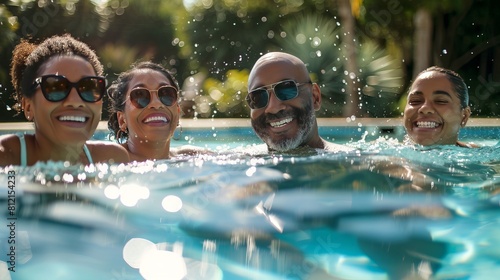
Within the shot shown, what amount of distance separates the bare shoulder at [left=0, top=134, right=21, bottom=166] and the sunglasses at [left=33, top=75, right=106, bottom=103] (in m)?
0.31

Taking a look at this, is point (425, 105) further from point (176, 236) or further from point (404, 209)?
point (176, 236)

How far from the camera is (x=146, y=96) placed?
435 cm

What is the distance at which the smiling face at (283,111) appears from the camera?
15.4 ft

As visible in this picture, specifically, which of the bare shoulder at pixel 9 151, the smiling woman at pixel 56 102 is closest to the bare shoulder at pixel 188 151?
the smiling woman at pixel 56 102

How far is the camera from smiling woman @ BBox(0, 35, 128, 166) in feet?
11.1

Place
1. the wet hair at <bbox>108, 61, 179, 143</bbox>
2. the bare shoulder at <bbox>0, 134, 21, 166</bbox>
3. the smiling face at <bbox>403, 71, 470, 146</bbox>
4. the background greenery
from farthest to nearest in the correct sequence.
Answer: the background greenery
the smiling face at <bbox>403, 71, 470, 146</bbox>
the wet hair at <bbox>108, 61, 179, 143</bbox>
the bare shoulder at <bbox>0, 134, 21, 166</bbox>

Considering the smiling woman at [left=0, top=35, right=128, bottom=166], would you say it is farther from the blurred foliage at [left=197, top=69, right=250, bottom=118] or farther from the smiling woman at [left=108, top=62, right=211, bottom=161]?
the blurred foliage at [left=197, top=69, right=250, bottom=118]

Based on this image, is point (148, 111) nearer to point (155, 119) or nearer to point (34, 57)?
point (155, 119)

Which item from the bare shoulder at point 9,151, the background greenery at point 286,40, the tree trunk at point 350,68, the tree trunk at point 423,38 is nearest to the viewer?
the bare shoulder at point 9,151

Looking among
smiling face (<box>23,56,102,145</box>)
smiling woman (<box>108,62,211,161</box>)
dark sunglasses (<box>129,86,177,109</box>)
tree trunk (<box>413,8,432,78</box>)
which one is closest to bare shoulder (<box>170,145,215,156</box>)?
smiling woman (<box>108,62,211,161</box>)

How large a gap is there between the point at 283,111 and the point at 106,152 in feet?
4.62

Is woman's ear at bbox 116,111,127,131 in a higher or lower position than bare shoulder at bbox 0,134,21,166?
higher

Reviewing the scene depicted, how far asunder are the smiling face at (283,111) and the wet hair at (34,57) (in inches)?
55.9

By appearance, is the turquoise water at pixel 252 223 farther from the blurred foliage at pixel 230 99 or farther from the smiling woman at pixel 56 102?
the blurred foliage at pixel 230 99
